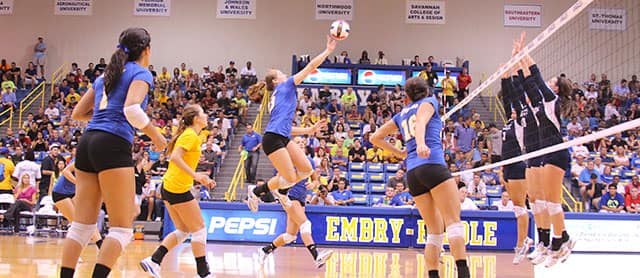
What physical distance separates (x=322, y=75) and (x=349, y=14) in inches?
164

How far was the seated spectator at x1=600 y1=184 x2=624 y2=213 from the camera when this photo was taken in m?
15.3

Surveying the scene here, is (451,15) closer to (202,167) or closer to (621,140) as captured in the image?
(621,140)

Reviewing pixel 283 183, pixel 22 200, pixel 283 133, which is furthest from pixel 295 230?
pixel 22 200

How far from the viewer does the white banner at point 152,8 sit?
28875mm

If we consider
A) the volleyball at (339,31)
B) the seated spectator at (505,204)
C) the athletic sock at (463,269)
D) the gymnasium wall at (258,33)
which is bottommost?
the seated spectator at (505,204)

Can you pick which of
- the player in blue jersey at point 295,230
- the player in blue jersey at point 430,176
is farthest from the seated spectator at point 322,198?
the player in blue jersey at point 430,176

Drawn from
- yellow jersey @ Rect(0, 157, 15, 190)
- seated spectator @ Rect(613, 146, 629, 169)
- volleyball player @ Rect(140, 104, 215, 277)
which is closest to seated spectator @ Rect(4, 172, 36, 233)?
yellow jersey @ Rect(0, 157, 15, 190)

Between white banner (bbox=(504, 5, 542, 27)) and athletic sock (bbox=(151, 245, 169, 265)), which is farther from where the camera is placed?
white banner (bbox=(504, 5, 542, 27))

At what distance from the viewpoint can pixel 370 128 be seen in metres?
20.6

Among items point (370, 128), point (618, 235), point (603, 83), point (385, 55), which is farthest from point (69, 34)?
point (618, 235)

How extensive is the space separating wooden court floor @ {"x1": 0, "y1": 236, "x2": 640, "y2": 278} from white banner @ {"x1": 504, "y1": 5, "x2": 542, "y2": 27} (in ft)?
55.4

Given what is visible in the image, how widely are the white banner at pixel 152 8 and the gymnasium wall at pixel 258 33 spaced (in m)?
0.24

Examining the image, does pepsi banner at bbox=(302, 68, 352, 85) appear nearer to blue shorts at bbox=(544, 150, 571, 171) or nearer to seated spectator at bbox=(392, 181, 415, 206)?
seated spectator at bbox=(392, 181, 415, 206)

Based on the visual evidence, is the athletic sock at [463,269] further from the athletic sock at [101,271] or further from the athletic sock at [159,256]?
the athletic sock at [159,256]
